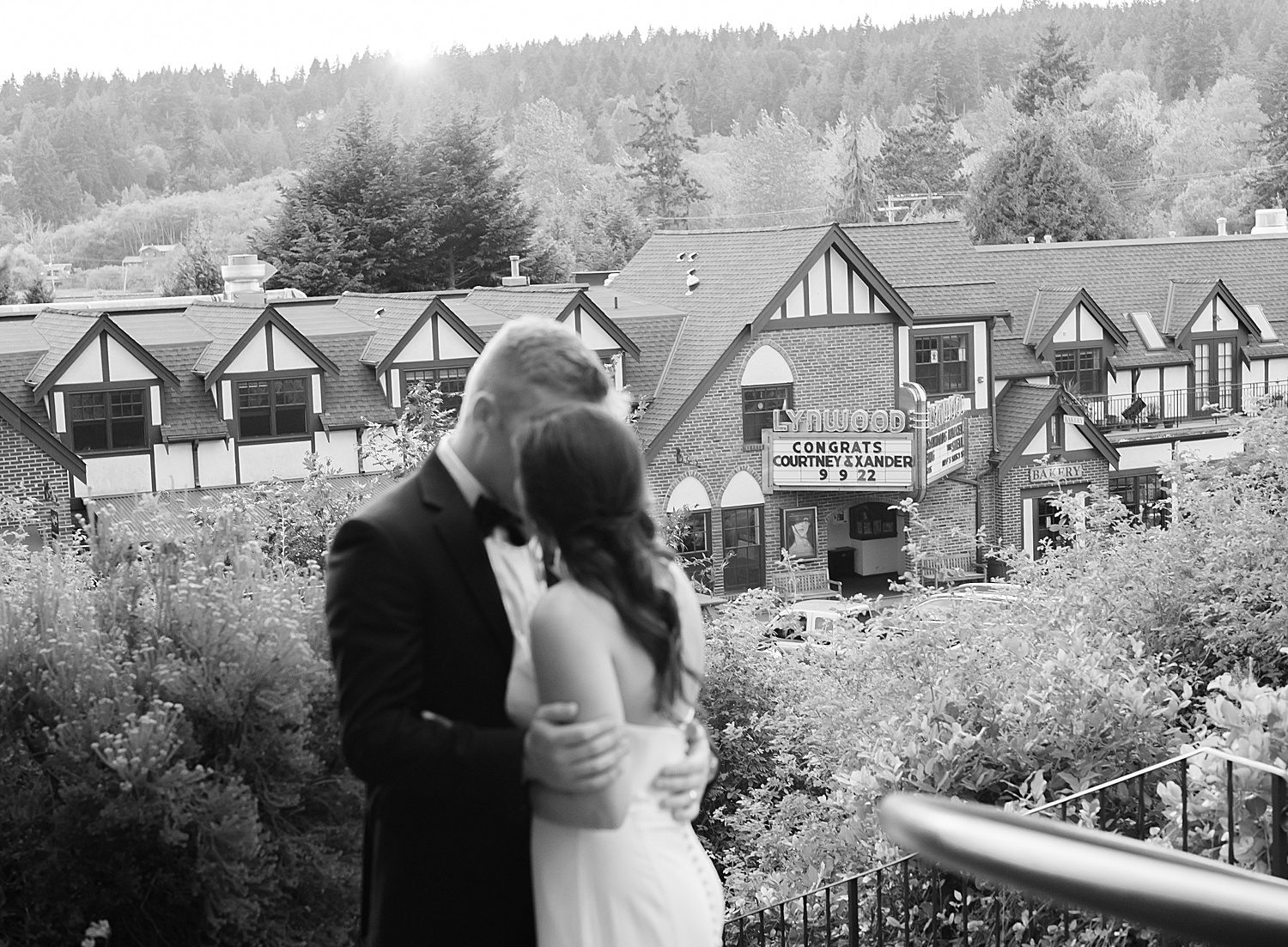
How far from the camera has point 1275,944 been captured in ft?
4.37

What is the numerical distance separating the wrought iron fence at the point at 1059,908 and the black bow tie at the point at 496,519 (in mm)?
2818

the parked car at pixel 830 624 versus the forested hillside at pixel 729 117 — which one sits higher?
the forested hillside at pixel 729 117

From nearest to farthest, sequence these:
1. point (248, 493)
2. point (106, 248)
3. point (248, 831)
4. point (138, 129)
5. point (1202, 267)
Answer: point (248, 831)
point (248, 493)
point (1202, 267)
point (106, 248)
point (138, 129)

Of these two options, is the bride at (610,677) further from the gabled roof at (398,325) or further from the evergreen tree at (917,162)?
the evergreen tree at (917,162)

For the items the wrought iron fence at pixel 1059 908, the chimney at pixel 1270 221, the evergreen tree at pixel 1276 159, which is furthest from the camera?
the evergreen tree at pixel 1276 159

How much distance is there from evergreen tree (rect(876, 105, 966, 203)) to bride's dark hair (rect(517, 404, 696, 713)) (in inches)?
3209

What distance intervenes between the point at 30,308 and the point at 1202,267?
29905 millimetres

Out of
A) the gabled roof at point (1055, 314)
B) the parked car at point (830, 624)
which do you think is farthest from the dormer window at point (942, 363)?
the parked car at point (830, 624)

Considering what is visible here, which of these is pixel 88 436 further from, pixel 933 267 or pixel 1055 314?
Answer: pixel 1055 314

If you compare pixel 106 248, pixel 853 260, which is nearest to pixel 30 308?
pixel 853 260

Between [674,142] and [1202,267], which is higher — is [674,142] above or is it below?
above

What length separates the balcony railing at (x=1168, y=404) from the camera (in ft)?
116

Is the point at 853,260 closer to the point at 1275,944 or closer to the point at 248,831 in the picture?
the point at 248,831

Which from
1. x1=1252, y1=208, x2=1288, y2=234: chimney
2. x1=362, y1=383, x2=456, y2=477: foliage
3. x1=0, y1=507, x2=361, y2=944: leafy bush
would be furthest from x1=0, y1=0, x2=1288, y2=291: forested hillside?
x1=0, y1=507, x2=361, y2=944: leafy bush
